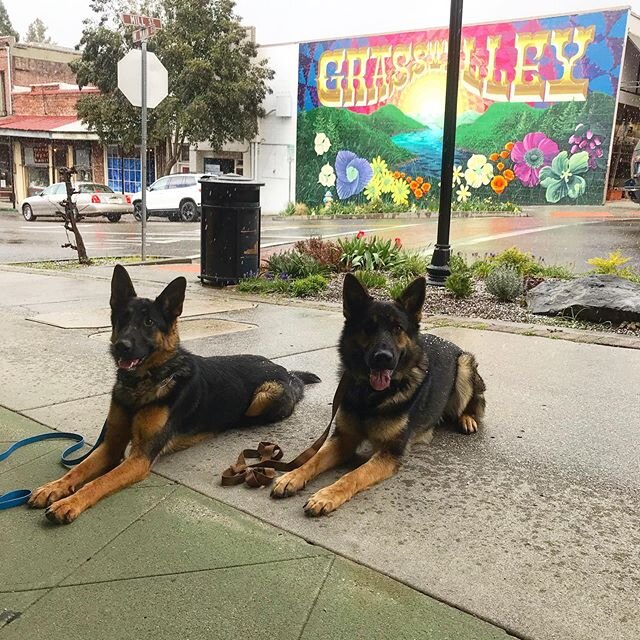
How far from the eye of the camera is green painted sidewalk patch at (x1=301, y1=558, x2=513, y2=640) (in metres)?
2.16

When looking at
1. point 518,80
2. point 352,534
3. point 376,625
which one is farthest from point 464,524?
point 518,80

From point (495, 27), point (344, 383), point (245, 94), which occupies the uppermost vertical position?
point (495, 27)

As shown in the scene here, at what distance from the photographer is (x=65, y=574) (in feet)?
8.14

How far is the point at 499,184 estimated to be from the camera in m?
27.7

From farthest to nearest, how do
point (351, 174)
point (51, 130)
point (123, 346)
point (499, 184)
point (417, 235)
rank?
point (51, 130) → point (351, 174) → point (499, 184) → point (417, 235) → point (123, 346)

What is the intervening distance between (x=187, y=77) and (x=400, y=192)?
1110cm

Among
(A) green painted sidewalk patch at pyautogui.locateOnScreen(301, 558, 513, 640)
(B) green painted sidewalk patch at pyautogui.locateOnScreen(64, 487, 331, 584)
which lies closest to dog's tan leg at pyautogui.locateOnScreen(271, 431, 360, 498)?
(B) green painted sidewalk patch at pyautogui.locateOnScreen(64, 487, 331, 584)

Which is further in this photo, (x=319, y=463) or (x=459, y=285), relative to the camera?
(x=459, y=285)

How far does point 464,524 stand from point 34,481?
85.1 inches

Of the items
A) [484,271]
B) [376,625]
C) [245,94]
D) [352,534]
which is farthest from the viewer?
[245,94]

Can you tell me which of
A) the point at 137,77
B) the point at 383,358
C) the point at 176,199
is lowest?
the point at 383,358

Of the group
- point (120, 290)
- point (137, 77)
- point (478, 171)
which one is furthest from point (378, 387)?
point (478, 171)

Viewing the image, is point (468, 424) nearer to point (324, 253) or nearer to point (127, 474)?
point (127, 474)

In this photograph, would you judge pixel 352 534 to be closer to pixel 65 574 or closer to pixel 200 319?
pixel 65 574
